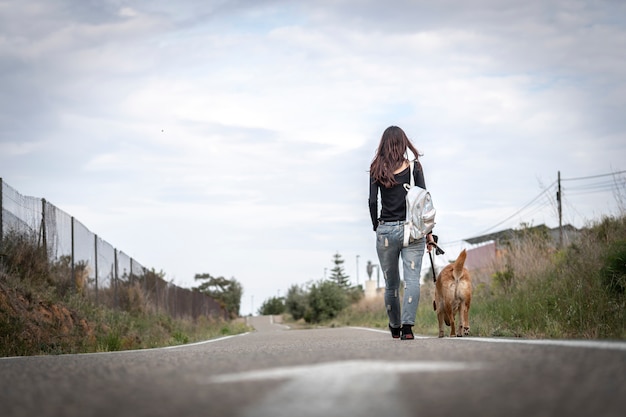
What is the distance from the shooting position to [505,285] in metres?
16.8

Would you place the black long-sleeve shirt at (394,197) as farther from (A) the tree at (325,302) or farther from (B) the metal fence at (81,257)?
(A) the tree at (325,302)

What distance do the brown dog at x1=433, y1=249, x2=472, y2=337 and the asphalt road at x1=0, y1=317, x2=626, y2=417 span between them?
263 inches

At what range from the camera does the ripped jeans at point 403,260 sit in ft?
32.4

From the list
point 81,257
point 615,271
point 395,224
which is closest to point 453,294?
point 395,224

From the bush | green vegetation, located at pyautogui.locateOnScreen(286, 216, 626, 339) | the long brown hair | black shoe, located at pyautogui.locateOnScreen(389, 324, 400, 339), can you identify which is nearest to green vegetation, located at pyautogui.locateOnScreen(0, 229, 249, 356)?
black shoe, located at pyautogui.locateOnScreen(389, 324, 400, 339)

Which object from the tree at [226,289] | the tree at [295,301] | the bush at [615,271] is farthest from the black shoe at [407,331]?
the tree at [226,289]

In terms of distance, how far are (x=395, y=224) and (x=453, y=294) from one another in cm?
149

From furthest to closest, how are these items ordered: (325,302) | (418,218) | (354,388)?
(325,302), (418,218), (354,388)

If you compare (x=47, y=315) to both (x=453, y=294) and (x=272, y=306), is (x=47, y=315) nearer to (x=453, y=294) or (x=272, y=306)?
(x=453, y=294)

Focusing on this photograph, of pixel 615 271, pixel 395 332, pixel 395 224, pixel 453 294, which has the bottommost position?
pixel 395 332

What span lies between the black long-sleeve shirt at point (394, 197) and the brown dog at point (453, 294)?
125 centimetres

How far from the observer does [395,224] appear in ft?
32.7

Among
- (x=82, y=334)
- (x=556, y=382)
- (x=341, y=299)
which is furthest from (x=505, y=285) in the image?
(x=341, y=299)

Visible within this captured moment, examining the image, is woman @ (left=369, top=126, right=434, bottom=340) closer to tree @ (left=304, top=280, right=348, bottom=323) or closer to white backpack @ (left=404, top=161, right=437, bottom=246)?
white backpack @ (left=404, top=161, right=437, bottom=246)
